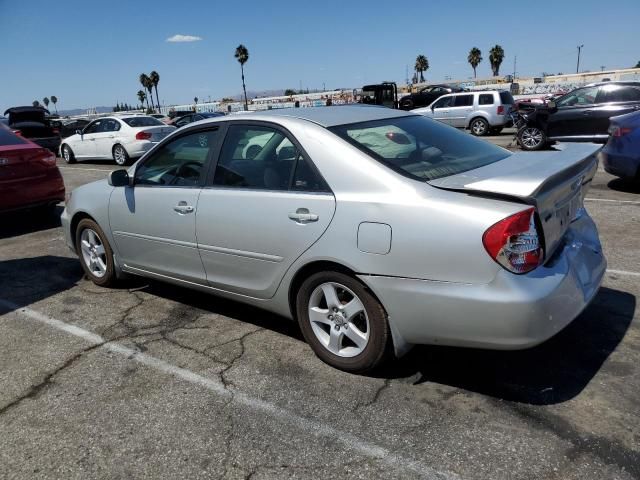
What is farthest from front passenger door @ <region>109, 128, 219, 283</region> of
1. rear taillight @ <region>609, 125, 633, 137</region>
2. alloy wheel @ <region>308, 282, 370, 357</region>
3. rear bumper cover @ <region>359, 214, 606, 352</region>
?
rear taillight @ <region>609, 125, 633, 137</region>

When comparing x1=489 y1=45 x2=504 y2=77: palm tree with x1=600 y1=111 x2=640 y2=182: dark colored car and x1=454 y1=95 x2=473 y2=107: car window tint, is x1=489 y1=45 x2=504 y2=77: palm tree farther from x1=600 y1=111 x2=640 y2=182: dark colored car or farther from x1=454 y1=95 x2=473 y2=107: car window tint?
x1=600 y1=111 x2=640 y2=182: dark colored car

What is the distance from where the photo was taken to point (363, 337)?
10.1ft

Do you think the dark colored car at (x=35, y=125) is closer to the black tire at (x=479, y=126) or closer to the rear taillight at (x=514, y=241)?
the black tire at (x=479, y=126)

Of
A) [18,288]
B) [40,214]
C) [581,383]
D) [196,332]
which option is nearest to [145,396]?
[196,332]

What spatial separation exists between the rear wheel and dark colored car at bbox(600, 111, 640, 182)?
12.2 m

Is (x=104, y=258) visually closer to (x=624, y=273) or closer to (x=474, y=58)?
(x=624, y=273)

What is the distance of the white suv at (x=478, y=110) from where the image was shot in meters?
19.2

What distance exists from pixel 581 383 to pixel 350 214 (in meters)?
1.59

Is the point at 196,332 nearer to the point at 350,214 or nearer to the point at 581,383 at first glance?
the point at 350,214

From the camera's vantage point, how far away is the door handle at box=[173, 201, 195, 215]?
3806mm

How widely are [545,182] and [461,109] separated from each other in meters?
18.4

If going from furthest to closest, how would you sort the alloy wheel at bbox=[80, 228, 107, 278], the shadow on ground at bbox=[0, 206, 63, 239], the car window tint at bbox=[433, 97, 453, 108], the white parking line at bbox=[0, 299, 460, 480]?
the car window tint at bbox=[433, 97, 453, 108] < the shadow on ground at bbox=[0, 206, 63, 239] < the alloy wheel at bbox=[80, 228, 107, 278] < the white parking line at bbox=[0, 299, 460, 480]

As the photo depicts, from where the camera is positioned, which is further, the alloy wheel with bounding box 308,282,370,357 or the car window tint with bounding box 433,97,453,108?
the car window tint with bounding box 433,97,453,108

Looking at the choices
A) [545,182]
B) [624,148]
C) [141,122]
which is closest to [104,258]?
[545,182]
